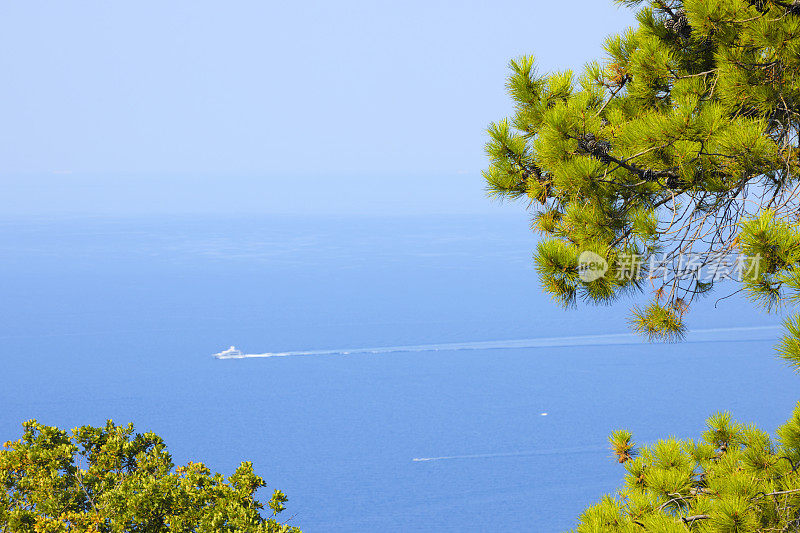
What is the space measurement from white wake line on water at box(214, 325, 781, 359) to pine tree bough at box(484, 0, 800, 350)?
25125 millimetres

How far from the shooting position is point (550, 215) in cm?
341

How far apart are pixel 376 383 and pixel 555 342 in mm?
7697

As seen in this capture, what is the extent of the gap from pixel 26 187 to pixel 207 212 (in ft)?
154

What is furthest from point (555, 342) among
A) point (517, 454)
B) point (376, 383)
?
point (517, 454)

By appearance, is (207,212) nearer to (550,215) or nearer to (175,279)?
(175,279)

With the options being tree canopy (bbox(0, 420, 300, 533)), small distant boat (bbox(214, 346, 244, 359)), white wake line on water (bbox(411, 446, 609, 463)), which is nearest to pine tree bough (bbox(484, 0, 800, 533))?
tree canopy (bbox(0, 420, 300, 533))

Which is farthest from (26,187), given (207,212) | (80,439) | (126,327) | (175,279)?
(80,439)

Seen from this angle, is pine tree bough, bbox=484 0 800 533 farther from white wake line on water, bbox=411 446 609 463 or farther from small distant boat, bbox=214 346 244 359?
small distant boat, bbox=214 346 244 359

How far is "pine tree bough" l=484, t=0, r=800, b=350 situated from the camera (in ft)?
8.75

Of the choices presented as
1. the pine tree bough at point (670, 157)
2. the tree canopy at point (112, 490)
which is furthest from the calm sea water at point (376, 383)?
the pine tree bough at point (670, 157)

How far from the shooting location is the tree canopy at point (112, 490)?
3430 mm

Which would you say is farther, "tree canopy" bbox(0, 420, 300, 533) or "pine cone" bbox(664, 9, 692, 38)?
"tree canopy" bbox(0, 420, 300, 533)

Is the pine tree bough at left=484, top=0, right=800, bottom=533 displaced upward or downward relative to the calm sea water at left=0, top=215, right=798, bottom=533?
downward

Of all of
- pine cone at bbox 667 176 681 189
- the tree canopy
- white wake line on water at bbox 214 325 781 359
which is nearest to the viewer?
pine cone at bbox 667 176 681 189
